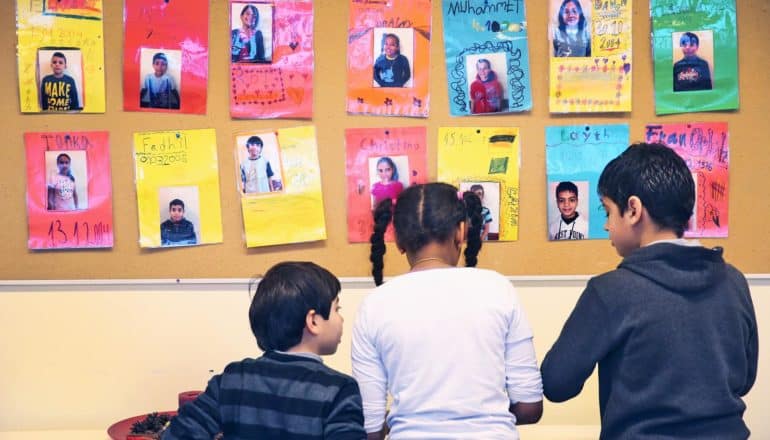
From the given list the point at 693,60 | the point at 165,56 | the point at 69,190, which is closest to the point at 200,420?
the point at 69,190

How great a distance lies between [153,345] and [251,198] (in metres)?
0.50

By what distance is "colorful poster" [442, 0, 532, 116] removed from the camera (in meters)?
2.60

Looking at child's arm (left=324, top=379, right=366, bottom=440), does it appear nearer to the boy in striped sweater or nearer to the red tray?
the boy in striped sweater

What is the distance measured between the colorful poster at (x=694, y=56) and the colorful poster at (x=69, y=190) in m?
1.60

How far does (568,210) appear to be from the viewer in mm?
2621

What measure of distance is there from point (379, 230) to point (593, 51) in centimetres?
100

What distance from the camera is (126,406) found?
258 centimetres

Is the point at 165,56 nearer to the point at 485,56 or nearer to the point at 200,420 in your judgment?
the point at 485,56

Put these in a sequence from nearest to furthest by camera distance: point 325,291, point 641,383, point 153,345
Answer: point 641,383 < point 325,291 < point 153,345

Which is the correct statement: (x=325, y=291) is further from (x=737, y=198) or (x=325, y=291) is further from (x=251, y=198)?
(x=737, y=198)

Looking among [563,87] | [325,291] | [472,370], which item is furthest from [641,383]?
[563,87]

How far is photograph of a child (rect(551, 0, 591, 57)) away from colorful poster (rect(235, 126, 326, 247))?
29.4 inches

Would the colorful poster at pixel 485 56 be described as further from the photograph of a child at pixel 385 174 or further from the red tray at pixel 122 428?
the red tray at pixel 122 428

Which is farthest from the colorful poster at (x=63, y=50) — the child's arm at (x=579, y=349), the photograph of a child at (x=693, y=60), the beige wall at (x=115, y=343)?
the photograph of a child at (x=693, y=60)
